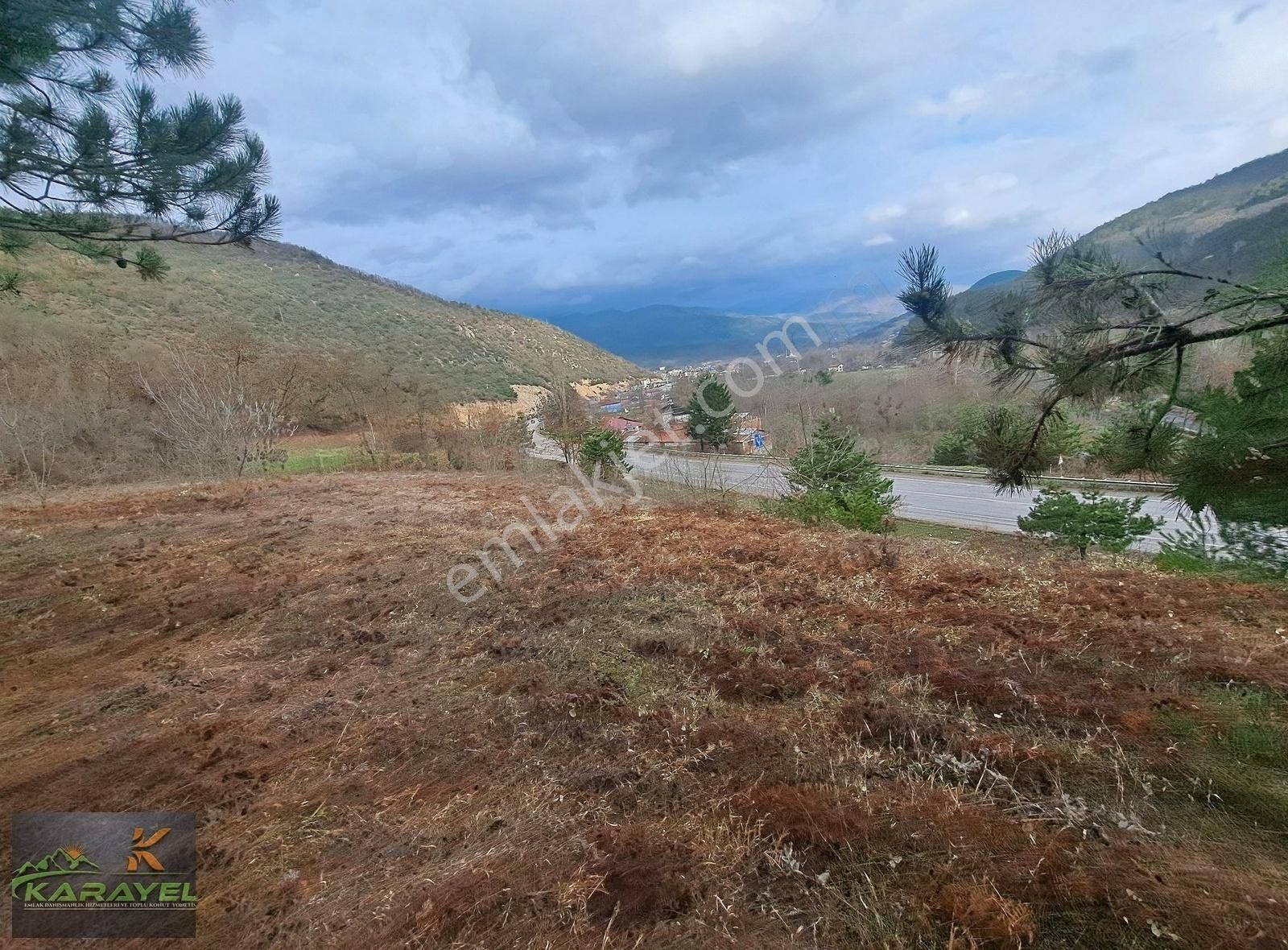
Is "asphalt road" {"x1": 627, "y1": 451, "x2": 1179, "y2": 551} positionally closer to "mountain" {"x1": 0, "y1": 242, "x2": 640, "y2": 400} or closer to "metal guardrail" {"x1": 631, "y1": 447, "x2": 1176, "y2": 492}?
"metal guardrail" {"x1": 631, "y1": 447, "x2": 1176, "y2": 492}

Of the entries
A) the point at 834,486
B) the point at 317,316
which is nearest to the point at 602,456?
the point at 834,486

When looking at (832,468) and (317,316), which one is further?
(317,316)

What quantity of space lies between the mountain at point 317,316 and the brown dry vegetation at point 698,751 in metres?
16.6

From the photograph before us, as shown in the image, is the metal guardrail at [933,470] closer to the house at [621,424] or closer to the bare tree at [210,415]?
the house at [621,424]

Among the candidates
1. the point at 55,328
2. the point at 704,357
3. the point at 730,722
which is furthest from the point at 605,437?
Answer: the point at 55,328

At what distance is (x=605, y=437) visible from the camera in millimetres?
13266

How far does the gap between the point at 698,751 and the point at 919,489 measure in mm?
18204

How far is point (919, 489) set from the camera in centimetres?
1848

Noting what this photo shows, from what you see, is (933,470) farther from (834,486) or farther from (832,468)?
(834,486)

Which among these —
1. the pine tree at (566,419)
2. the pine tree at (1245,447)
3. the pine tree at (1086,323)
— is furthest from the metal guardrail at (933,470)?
the pine tree at (566,419)

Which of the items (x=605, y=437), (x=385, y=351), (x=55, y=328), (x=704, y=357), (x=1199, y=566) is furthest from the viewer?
(x=385, y=351)

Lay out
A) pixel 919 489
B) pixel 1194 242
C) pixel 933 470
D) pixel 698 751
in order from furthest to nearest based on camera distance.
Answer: pixel 933 470, pixel 919 489, pixel 1194 242, pixel 698 751

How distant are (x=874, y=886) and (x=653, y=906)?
1.95ft

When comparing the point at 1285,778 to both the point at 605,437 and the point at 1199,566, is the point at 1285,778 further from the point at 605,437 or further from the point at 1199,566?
the point at 605,437
